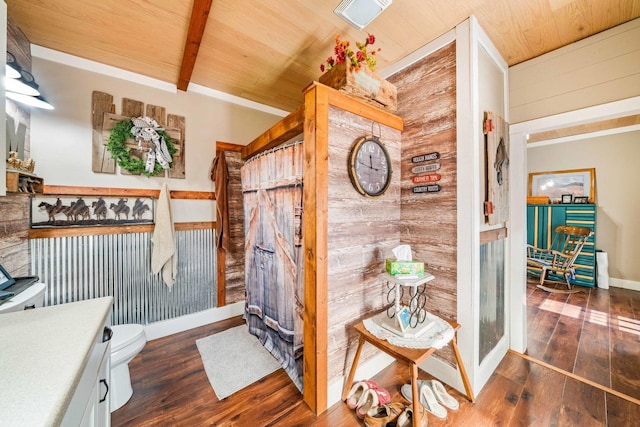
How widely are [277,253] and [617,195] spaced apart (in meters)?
5.84

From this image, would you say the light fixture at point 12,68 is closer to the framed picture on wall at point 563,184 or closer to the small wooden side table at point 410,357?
the small wooden side table at point 410,357

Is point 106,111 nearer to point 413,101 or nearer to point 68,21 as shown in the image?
point 68,21

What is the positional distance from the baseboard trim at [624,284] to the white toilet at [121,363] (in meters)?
6.76

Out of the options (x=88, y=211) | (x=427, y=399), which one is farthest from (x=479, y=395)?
(x=88, y=211)

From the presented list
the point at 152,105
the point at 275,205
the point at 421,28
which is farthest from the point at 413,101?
the point at 152,105

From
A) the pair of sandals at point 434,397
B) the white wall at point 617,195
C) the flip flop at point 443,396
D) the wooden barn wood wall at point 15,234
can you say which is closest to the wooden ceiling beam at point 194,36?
the wooden barn wood wall at point 15,234

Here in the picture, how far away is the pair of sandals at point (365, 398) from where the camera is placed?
4.96ft

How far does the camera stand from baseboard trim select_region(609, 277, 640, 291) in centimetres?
372

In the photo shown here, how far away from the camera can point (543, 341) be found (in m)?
2.36

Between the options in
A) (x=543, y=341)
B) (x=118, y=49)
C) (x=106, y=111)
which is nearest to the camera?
(x=118, y=49)

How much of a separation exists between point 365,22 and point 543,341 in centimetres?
346

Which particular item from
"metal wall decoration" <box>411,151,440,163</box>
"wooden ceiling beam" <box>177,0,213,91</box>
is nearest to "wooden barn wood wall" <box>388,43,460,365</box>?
"metal wall decoration" <box>411,151,440,163</box>

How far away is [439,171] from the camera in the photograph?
1.87 m

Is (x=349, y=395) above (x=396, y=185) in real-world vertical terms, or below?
below
